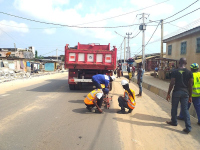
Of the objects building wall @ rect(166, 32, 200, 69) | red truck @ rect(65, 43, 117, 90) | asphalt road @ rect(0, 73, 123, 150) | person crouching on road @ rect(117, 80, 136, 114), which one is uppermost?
building wall @ rect(166, 32, 200, 69)

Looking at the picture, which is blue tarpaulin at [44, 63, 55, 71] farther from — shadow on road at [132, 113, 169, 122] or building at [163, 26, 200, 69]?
→ shadow on road at [132, 113, 169, 122]

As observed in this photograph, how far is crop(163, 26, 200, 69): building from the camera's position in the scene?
14383 mm

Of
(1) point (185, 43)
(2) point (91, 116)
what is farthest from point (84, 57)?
(1) point (185, 43)

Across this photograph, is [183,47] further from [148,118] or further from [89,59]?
[148,118]

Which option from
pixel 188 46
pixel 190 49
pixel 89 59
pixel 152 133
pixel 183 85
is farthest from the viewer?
pixel 188 46

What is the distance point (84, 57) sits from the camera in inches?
361

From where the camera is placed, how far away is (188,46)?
52.2ft

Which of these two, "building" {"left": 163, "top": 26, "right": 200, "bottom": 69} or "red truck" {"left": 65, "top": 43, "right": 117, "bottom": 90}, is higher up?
"building" {"left": 163, "top": 26, "right": 200, "bottom": 69}

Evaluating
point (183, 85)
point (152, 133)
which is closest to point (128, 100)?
point (152, 133)

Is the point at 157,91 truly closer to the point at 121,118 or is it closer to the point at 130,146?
the point at 121,118

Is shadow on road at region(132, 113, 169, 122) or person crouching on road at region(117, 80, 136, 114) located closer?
shadow on road at region(132, 113, 169, 122)

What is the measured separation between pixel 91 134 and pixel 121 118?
5.02 ft

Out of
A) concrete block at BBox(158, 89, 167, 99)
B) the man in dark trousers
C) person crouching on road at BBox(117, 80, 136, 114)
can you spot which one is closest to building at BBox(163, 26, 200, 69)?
concrete block at BBox(158, 89, 167, 99)

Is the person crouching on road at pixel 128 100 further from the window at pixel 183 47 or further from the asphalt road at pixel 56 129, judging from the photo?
the window at pixel 183 47
